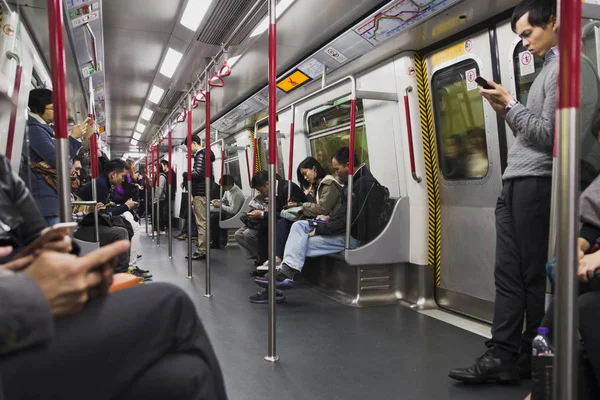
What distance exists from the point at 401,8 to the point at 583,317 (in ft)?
8.60

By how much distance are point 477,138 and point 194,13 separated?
299cm

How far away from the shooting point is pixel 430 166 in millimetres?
4188

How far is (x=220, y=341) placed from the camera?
304cm

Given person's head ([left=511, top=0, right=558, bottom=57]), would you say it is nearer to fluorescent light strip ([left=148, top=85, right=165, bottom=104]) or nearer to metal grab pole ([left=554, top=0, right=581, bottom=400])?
metal grab pole ([left=554, top=0, right=581, bottom=400])

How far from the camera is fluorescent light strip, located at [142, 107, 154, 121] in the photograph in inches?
410

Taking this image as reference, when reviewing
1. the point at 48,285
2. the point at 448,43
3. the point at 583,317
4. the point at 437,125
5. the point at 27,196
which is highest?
the point at 448,43

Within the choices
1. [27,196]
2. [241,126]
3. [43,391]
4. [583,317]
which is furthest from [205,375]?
[241,126]

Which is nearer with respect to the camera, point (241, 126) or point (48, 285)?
point (48, 285)

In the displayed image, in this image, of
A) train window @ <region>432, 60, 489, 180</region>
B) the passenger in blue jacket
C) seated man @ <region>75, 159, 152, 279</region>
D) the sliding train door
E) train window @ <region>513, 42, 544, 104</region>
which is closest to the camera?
the passenger in blue jacket

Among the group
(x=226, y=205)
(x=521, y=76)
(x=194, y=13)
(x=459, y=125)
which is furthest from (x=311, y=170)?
(x=226, y=205)

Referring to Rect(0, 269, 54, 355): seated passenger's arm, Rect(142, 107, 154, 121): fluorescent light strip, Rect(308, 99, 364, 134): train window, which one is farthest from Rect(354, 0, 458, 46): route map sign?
Rect(142, 107, 154, 121): fluorescent light strip

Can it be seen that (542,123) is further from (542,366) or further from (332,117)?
(332,117)

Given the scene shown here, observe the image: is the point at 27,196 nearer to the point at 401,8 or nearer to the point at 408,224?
the point at 401,8

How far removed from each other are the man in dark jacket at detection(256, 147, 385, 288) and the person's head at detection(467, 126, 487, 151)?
94 cm
